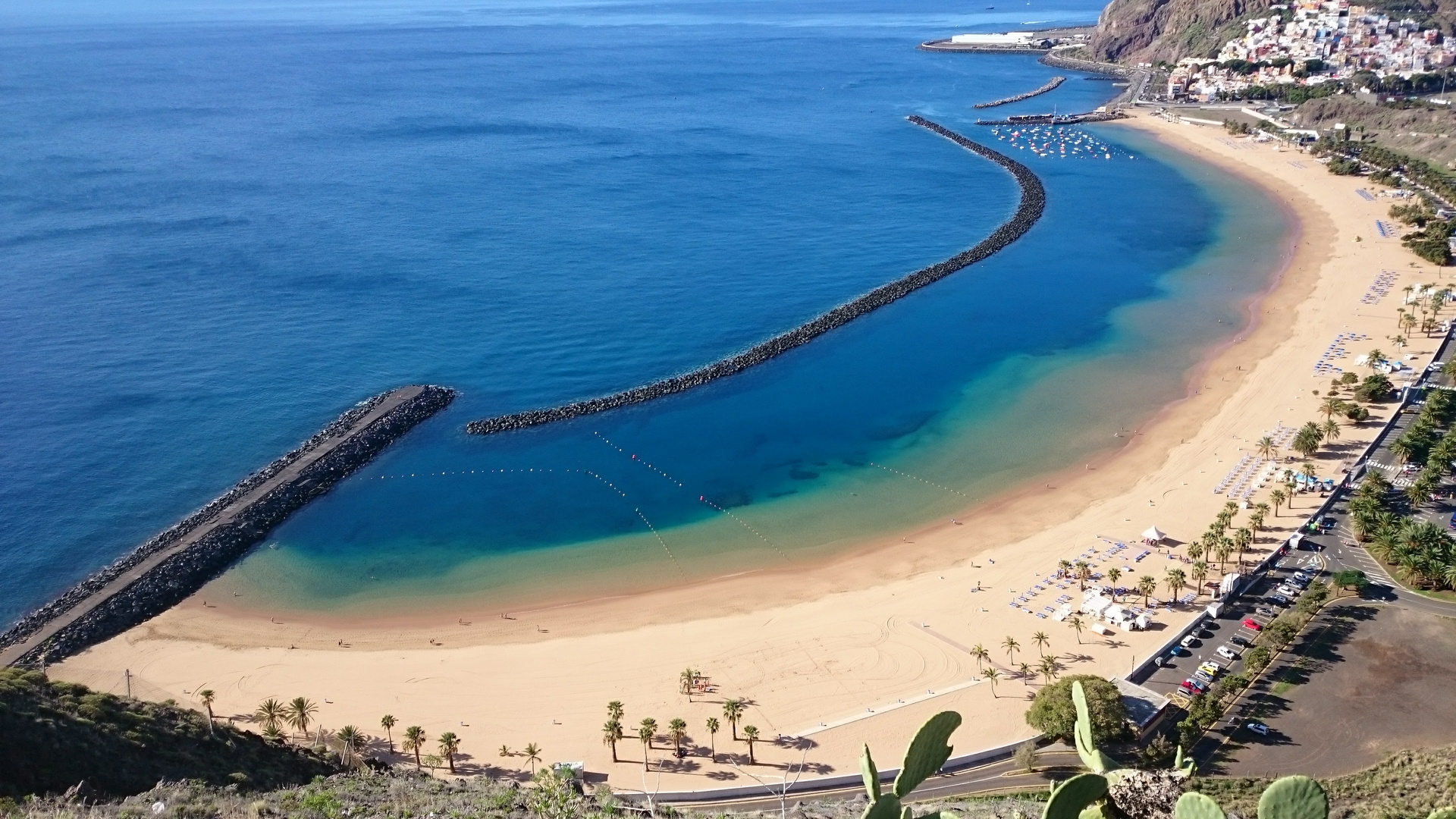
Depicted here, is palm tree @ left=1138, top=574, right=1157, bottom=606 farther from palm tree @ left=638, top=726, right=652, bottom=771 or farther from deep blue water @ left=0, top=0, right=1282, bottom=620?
palm tree @ left=638, top=726, right=652, bottom=771

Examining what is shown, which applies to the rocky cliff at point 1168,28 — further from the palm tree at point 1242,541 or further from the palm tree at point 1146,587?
the palm tree at point 1146,587

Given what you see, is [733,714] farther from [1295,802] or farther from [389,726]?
[1295,802]

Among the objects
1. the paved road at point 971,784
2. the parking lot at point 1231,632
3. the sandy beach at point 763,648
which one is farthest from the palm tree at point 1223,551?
the paved road at point 971,784

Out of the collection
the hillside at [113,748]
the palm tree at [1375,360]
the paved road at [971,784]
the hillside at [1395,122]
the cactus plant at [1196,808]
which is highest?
the hillside at [1395,122]

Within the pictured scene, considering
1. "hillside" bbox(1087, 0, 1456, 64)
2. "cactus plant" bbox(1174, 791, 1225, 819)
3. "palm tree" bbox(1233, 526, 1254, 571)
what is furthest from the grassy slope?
"hillside" bbox(1087, 0, 1456, 64)

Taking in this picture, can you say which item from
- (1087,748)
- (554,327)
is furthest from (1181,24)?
Answer: (1087,748)

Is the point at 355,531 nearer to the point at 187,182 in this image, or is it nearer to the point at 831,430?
the point at 831,430

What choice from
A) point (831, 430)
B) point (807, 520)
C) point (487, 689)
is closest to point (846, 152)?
point (831, 430)
